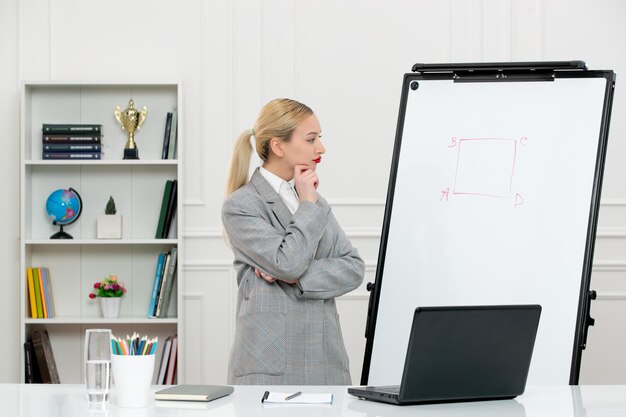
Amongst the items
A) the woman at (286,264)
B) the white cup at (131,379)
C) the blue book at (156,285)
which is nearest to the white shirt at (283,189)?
the woman at (286,264)

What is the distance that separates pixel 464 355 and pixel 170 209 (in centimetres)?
274

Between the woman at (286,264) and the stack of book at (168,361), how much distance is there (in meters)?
1.56

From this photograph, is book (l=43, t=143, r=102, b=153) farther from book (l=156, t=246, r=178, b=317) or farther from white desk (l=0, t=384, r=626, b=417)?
white desk (l=0, t=384, r=626, b=417)

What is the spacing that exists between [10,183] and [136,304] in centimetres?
89

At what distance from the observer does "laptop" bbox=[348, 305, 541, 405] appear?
5.13 ft

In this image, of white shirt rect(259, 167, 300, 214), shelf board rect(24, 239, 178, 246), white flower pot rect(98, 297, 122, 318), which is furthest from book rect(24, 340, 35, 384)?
white shirt rect(259, 167, 300, 214)

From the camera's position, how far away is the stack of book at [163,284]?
4.08 m

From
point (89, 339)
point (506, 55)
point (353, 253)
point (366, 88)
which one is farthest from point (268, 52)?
point (89, 339)

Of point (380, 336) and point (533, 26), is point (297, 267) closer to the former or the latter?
point (380, 336)

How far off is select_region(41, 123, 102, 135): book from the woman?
5.36 ft

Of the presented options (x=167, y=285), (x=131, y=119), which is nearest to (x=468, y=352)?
(x=167, y=285)

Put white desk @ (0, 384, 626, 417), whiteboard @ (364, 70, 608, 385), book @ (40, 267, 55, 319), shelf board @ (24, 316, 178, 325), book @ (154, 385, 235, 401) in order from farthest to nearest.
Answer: book @ (40, 267, 55, 319)
shelf board @ (24, 316, 178, 325)
whiteboard @ (364, 70, 608, 385)
book @ (154, 385, 235, 401)
white desk @ (0, 384, 626, 417)

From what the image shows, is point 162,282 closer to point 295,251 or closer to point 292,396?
point 295,251

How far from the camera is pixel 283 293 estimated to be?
2.58 m
